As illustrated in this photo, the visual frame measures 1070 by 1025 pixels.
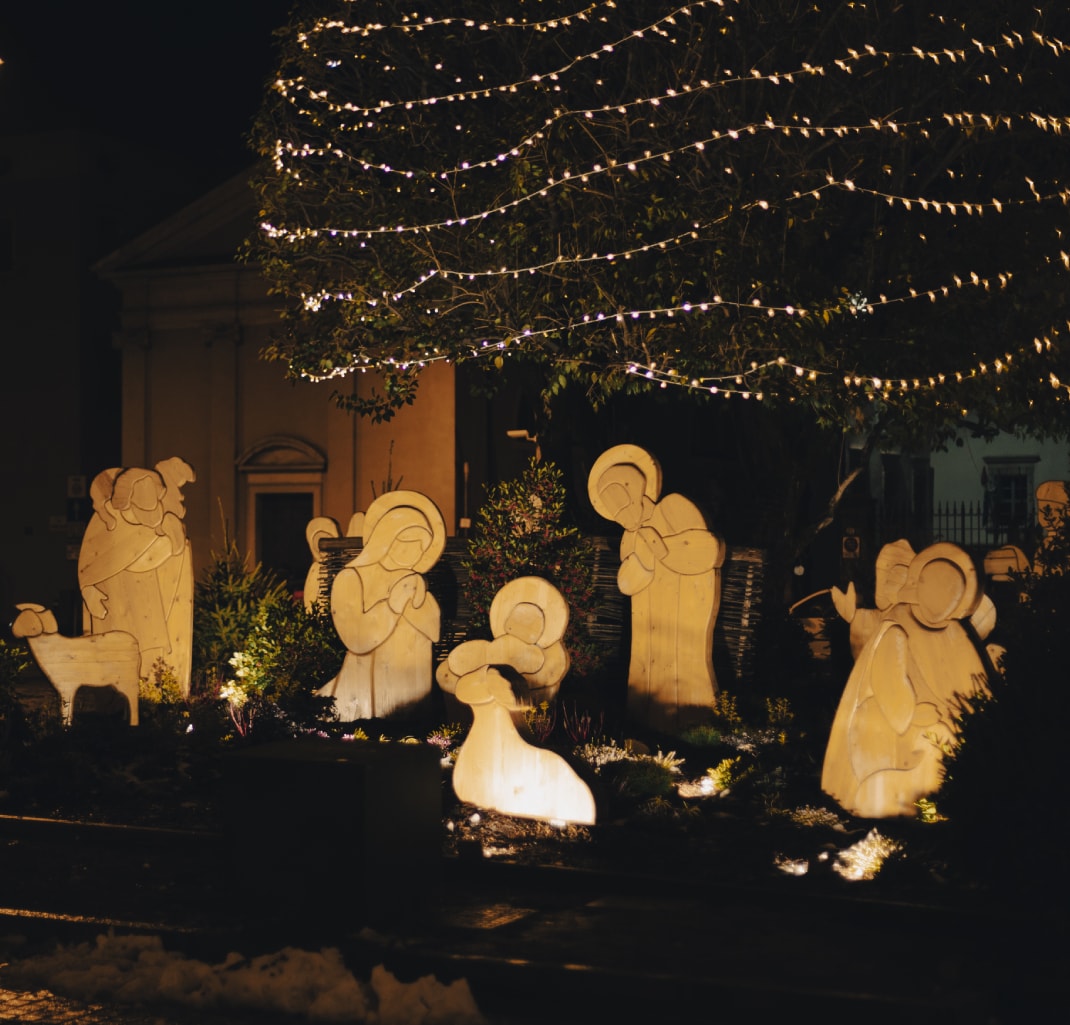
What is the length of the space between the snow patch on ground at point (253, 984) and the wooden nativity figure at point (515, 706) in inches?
122

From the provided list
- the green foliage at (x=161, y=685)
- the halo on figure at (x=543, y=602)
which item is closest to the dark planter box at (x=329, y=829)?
the halo on figure at (x=543, y=602)

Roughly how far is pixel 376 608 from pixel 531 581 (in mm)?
3398

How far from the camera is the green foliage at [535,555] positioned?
14883 mm

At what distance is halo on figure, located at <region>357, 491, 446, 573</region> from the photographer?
13.8 m

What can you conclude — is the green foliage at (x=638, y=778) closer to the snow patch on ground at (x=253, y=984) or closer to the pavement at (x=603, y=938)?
the pavement at (x=603, y=938)

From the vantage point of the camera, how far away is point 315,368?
19.3m

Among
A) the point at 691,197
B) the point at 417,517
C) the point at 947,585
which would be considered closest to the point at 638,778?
the point at 947,585

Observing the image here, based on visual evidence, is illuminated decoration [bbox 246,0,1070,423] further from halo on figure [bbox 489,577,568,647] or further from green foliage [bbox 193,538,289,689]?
halo on figure [bbox 489,577,568,647]

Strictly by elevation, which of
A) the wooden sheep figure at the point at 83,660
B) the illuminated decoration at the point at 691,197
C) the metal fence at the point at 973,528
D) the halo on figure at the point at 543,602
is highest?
the illuminated decoration at the point at 691,197

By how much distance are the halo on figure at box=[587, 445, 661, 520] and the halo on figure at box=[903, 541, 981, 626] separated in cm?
393

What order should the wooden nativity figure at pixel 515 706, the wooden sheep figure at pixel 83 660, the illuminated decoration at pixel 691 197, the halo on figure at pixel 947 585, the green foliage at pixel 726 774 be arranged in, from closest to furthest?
1. the halo on figure at pixel 947 585
2. the wooden nativity figure at pixel 515 706
3. the green foliage at pixel 726 774
4. the wooden sheep figure at pixel 83 660
5. the illuminated decoration at pixel 691 197

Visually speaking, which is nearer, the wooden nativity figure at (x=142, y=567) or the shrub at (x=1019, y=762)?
the shrub at (x=1019, y=762)

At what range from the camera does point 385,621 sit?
14.1 meters

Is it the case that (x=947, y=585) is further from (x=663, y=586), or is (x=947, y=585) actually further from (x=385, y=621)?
(x=385, y=621)
